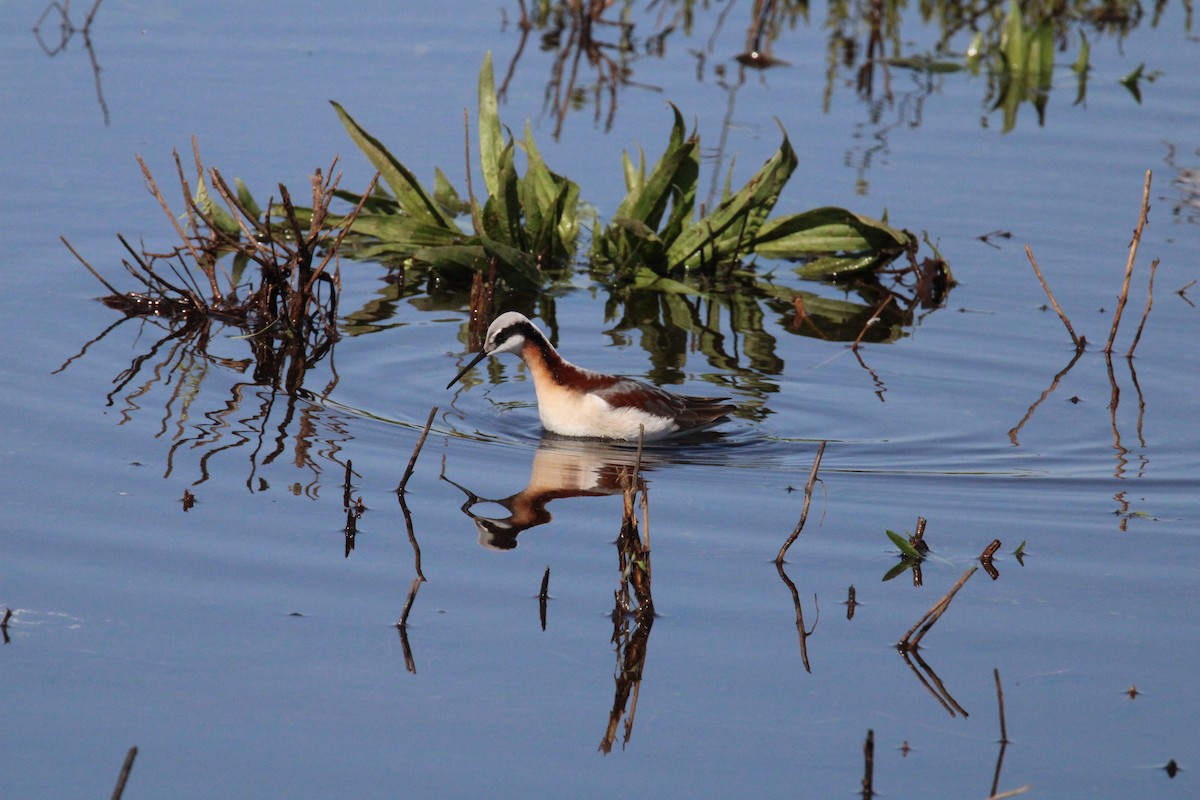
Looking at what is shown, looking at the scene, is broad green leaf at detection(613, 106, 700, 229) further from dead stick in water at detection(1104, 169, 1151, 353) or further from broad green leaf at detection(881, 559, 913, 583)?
broad green leaf at detection(881, 559, 913, 583)

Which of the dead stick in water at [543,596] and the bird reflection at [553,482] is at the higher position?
the dead stick in water at [543,596]

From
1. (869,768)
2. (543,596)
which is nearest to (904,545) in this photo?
(543,596)

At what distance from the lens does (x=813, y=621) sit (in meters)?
5.99

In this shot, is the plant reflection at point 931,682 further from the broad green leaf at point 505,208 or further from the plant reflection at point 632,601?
the broad green leaf at point 505,208

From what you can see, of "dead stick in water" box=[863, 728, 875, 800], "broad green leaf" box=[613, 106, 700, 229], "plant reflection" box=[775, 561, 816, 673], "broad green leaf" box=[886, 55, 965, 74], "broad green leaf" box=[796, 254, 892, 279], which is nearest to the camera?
"dead stick in water" box=[863, 728, 875, 800]

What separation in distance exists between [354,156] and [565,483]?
258 inches

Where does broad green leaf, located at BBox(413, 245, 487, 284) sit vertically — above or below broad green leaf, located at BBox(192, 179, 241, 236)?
below

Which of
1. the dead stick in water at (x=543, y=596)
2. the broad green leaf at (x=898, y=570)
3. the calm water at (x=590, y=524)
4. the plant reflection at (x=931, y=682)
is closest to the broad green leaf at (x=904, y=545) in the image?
the broad green leaf at (x=898, y=570)

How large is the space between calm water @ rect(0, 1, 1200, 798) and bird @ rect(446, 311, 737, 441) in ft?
0.64

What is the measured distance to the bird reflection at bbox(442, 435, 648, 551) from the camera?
22.6ft

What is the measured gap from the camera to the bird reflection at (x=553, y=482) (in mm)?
6883

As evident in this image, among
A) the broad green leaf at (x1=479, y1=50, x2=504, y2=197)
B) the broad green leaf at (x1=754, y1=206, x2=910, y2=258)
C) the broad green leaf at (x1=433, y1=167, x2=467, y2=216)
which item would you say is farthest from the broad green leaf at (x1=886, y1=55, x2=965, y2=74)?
the broad green leaf at (x1=479, y1=50, x2=504, y2=197)

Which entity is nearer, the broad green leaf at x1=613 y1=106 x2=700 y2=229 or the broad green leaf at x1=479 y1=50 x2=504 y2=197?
the broad green leaf at x1=613 y1=106 x2=700 y2=229

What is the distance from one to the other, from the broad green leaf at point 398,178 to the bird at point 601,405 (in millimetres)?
2778
